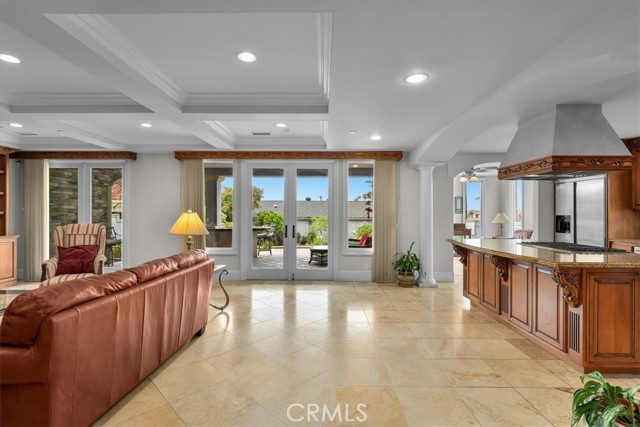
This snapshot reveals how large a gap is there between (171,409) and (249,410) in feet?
1.72

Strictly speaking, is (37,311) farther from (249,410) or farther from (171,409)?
(249,410)

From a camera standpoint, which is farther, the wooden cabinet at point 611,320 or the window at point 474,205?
the window at point 474,205

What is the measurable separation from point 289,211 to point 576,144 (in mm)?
4357

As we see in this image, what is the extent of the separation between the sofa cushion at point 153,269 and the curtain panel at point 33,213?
5.16m

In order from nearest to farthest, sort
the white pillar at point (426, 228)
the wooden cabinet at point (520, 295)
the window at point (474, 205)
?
1. the wooden cabinet at point (520, 295)
2. the white pillar at point (426, 228)
3. the window at point (474, 205)

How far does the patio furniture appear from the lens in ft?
19.7

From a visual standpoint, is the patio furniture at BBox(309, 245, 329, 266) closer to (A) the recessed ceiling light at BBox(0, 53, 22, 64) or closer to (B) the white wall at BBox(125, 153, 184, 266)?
(B) the white wall at BBox(125, 153, 184, 266)

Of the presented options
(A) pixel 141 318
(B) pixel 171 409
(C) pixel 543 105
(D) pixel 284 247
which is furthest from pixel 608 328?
(D) pixel 284 247

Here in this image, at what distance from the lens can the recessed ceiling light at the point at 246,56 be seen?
2.50 metres

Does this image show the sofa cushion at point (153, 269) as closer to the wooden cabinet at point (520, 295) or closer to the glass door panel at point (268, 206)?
the glass door panel at point (268, 206)

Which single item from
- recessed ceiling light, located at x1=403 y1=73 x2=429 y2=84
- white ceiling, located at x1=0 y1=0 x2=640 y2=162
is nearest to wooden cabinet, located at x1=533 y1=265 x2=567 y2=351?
white ceiling, located at x1=0 y1=0 x2=640 y2=162

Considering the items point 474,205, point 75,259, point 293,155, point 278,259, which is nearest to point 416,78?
point 293,155

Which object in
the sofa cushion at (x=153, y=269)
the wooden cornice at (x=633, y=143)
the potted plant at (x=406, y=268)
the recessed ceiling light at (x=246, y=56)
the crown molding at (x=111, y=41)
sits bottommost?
the potted plant at (x=406, y=268)

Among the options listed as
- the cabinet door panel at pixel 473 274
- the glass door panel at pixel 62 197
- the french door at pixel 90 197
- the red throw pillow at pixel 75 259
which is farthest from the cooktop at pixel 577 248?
the glass door panel at pixel 62 197
